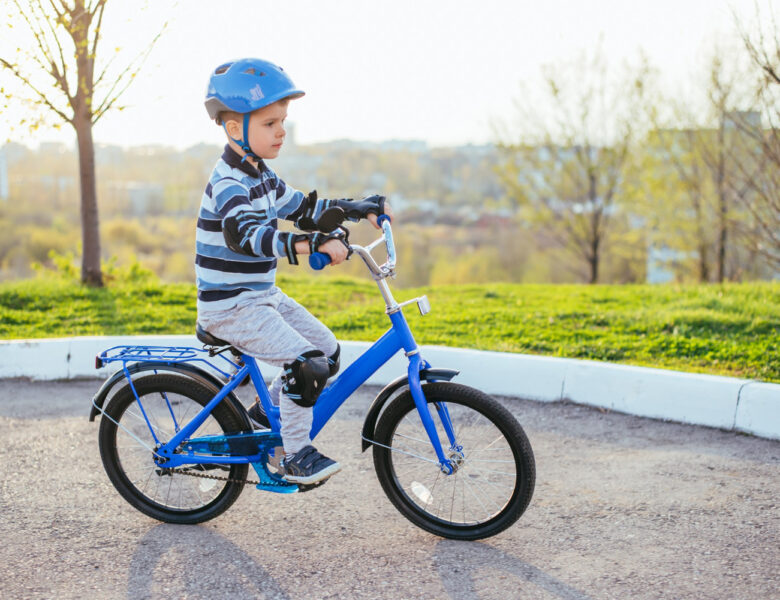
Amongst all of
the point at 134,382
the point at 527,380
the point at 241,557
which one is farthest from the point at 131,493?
the point at 527,380

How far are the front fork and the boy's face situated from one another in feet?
3.37

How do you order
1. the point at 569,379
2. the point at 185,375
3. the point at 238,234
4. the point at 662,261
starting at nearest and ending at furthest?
the point at 238,234, the point at 185,375, the point at 569,379, the point at 662,261

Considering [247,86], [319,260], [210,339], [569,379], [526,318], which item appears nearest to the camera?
[319,260]

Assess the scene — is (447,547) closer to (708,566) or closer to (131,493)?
(708,566)

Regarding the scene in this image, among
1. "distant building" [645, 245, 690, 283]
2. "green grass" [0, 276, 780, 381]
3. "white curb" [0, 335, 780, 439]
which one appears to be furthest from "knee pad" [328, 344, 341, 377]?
"distant building" [645, 245, 690, 283]

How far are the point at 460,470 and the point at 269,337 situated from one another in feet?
3.11

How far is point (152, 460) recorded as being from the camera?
3545mm

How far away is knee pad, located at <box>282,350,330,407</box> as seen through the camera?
304 centimetres

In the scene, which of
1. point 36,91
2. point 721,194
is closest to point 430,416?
point 36,91

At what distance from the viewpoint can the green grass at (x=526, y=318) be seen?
5723 mm

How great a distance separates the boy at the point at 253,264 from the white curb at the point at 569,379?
2198mm

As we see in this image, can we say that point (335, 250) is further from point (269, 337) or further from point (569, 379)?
point (569, 379)

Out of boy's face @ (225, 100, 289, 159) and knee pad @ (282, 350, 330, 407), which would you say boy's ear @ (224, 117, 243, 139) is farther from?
knee pad @ (282, 350, 330, 407)

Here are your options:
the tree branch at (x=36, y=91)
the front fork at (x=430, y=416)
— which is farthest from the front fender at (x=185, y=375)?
the tree branch at (x=36, y=91)
